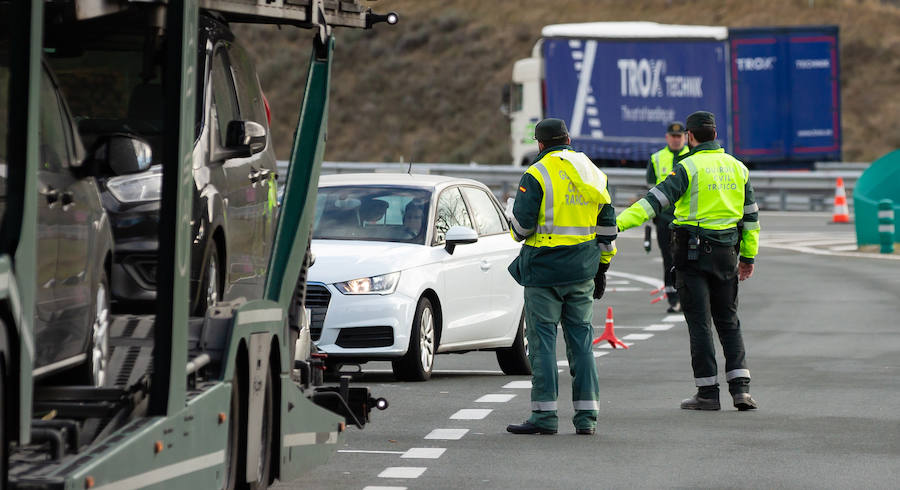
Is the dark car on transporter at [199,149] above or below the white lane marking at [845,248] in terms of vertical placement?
below

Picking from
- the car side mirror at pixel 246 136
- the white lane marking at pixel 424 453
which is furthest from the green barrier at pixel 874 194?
the car side mirror at pixel 246 136

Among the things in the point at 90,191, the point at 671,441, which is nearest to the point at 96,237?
the point at 90,191

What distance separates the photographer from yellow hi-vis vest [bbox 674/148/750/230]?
13.5 metres

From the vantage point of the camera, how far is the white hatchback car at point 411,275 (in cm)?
1470

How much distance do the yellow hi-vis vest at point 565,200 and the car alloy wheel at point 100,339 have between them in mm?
4633

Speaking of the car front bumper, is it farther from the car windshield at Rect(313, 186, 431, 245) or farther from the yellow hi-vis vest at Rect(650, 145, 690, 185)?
the yellow hi-vis vest at Rect(650, 145, 690, 185)

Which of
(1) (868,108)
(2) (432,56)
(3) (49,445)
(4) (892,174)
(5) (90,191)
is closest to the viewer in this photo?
(3) (49,445)

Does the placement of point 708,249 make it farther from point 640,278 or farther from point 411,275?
point 640,278

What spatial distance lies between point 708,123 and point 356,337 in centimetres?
306

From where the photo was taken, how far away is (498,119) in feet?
265

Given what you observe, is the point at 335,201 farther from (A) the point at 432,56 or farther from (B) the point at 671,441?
(A) the point at 432,56

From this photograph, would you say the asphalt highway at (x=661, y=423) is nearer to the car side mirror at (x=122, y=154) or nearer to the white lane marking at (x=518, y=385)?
the white lane marking at (x=518, y=385)

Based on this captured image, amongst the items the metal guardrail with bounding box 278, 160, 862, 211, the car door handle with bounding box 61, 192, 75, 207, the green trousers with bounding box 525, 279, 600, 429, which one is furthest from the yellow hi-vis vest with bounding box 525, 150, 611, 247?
the metal guardrail with bounding box 278, 160, 862, 211

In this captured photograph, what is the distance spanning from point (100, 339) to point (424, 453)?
3444 mm
